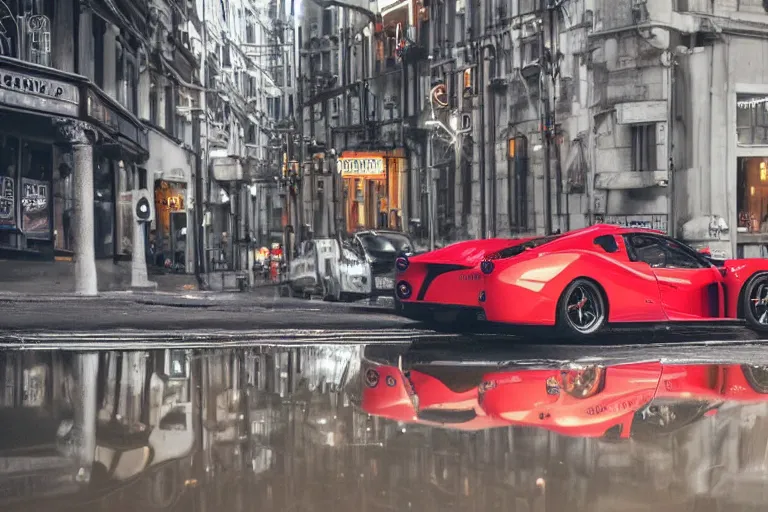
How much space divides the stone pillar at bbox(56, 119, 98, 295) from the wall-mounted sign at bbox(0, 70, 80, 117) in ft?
0.71

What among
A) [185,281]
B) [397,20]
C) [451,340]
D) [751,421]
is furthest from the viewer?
[397,20]

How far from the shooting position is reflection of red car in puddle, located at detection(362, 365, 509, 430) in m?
4.71

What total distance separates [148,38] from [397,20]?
3.51 m

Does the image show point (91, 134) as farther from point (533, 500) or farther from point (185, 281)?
point (533, 500)

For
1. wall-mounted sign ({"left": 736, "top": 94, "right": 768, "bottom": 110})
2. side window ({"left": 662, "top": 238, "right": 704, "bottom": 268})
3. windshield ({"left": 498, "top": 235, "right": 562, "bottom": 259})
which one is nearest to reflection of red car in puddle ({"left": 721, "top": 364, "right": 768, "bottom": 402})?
side window ({"left": 662, "top": 238, "right": 704, "bottom": 268})

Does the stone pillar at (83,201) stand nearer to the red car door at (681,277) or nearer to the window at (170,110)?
the window at (170,110)

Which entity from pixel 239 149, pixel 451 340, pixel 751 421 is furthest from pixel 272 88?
pixel 751 421

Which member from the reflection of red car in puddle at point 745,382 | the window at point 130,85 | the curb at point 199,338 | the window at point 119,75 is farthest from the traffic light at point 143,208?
the reflection of red car in puddle at point 745,382

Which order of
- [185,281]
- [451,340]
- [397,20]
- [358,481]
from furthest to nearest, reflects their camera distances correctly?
[397,20] < [185,281] < [451,340] < [358,481]

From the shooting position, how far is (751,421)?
15.5 feet

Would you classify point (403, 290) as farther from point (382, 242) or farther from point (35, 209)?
point (35, 209)

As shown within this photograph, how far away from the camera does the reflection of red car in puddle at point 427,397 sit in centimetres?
471

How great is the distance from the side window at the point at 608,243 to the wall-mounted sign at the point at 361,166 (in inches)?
192

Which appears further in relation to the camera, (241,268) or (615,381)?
(241,268)
